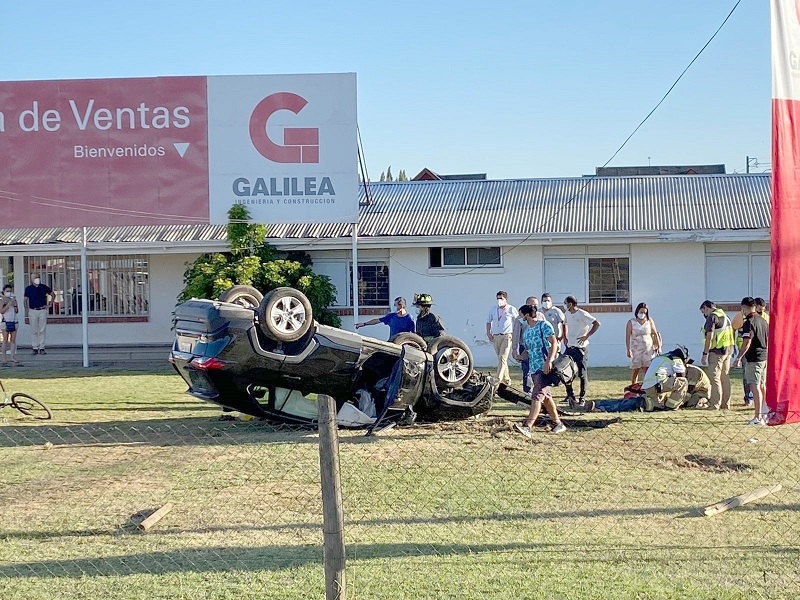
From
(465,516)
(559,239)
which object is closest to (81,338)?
(559,239)

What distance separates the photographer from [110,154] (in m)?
21.3

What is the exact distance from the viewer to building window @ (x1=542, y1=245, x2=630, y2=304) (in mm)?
22922

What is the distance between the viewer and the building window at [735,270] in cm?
2244

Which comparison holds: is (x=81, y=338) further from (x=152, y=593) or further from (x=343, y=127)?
(x=152, y=593)

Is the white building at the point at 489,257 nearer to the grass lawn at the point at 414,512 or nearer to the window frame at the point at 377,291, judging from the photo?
the window frame at the point at 377,291

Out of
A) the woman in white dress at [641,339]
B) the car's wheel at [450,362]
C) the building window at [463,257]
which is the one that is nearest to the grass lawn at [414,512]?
the car's wheel at [450,362]

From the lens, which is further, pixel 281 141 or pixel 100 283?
pixel 100 283

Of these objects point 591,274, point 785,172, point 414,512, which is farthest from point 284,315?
point 591,274

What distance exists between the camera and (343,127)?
69.9 ft

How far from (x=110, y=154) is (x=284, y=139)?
12.9 feet

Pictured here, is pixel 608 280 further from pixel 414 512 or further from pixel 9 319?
pixel 414 512

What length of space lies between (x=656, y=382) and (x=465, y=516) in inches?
272

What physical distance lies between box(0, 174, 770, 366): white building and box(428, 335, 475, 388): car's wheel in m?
11.5

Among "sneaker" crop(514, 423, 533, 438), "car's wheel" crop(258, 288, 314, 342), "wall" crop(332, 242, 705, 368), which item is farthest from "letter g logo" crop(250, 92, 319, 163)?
"car's wheel" crop(258, 288, 314, 342)
